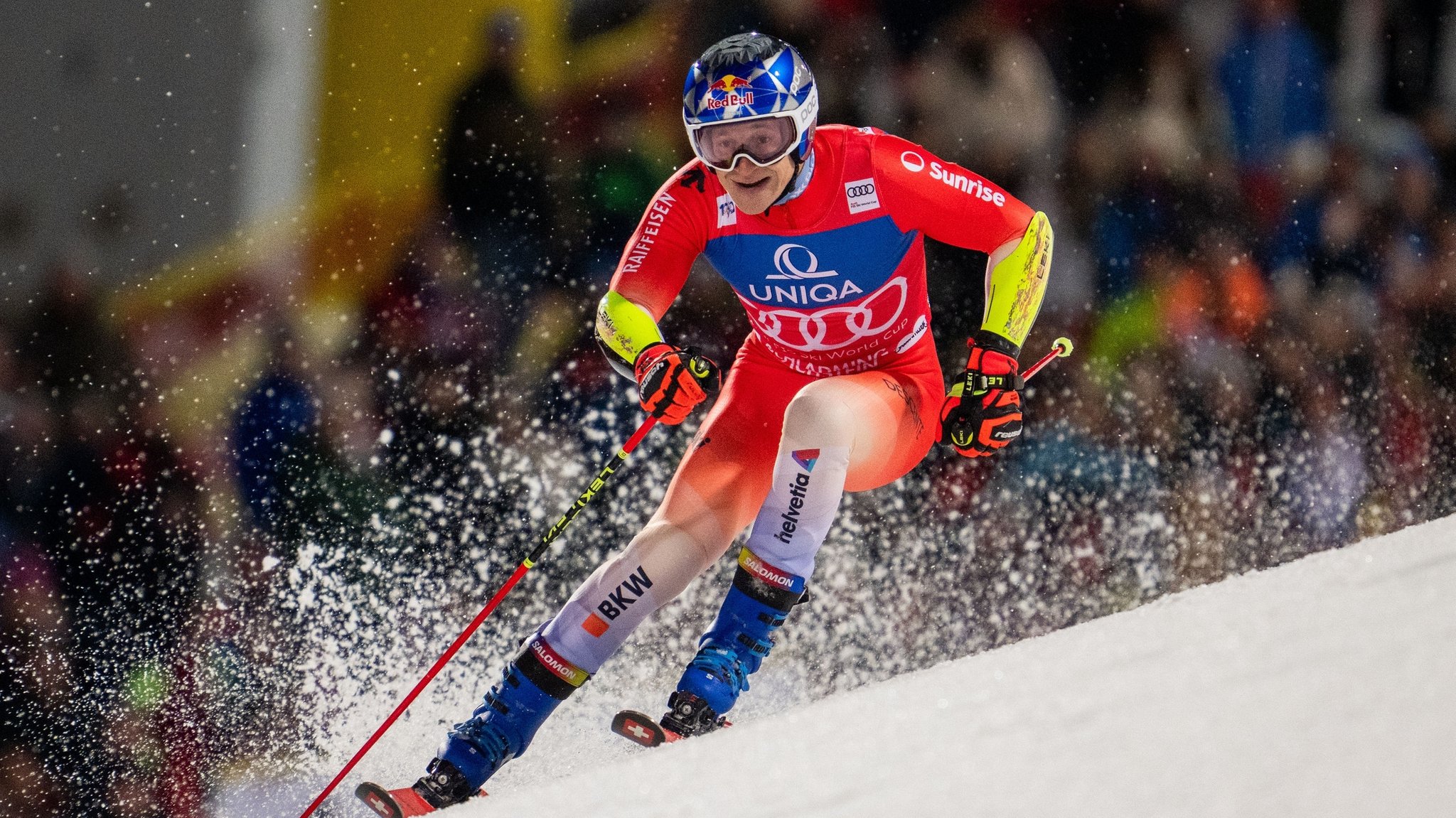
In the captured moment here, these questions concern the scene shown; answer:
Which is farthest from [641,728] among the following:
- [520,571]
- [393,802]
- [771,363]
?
[771,363]

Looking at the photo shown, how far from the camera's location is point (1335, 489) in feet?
18.1

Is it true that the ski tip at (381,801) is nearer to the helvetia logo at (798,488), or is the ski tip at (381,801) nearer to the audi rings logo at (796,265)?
the helvetia logo at (798,488)

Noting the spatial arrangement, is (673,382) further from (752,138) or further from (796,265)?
(752,138)

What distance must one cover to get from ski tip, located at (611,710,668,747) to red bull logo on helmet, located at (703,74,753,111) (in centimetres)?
131

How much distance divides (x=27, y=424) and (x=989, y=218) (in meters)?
3.19

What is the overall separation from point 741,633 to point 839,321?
2.68ft

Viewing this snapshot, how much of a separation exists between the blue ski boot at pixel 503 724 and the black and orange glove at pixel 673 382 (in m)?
0.58

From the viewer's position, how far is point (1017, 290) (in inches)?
126

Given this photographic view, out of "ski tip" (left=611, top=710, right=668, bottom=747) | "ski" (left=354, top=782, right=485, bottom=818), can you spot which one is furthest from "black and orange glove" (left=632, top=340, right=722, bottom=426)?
"ski" (left=354, top=782, right=485, bottom=818)

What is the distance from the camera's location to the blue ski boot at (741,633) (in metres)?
2.88

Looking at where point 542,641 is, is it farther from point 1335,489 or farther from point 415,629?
point 1335,489

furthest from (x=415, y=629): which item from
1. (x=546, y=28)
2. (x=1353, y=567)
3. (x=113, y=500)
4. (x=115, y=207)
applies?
(x=1353, y=567)

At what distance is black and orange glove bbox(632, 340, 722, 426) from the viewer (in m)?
3.09

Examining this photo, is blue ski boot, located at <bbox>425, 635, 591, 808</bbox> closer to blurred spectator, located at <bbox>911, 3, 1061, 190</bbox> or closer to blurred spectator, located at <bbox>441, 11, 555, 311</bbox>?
blurred spectator, located at <bbox>441, 11, 555, 311</bbox>
